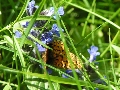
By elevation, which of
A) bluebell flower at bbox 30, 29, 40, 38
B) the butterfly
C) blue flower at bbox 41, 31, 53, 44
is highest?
bluebell flower at bbox 30, 29, 40, 38

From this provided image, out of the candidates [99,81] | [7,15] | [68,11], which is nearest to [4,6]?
[7,15]

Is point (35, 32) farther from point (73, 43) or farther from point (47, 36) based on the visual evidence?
point (73, 43)

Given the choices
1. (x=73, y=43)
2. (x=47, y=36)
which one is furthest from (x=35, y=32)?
(x=73, y=43)

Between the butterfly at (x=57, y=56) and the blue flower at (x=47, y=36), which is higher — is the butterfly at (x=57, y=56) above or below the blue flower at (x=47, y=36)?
below

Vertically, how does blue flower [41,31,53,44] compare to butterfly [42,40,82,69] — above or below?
above

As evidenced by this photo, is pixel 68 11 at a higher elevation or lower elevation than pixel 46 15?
higher

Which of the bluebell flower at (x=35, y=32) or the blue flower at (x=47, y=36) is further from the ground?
the bluebell flower at (x=35, y=32)

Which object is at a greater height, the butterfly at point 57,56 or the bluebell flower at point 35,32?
the bluebell flower at point 35,32

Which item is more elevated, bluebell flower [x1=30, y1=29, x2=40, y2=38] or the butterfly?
bluebell flower [x1=30, y1=29, x2=40, y2=38]

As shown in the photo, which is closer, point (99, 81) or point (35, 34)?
point (35, 34)

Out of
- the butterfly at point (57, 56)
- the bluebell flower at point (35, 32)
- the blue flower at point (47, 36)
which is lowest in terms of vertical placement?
the butterfly at point (57, 56)

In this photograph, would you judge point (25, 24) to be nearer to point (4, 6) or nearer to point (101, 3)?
point (4, 6)
